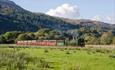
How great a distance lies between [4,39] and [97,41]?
41.2 metres

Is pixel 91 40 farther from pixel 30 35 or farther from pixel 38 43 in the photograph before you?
pixel 30 35

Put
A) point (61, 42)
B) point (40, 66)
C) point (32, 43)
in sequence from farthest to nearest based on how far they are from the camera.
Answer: point (32, 43) < point (61, 42) < point (40, 66)

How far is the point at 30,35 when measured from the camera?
15062 cm

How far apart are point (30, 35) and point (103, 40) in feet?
138

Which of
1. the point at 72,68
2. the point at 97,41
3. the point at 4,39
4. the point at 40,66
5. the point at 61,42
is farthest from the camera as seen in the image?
the point at 4,39

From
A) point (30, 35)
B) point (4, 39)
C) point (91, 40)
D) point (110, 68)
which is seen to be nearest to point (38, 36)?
point (30, 35)

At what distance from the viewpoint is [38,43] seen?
106 metres

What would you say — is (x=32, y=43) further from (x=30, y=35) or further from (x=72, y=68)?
(x=72, y=68)

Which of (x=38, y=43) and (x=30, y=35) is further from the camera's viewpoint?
(x=30, y=35)

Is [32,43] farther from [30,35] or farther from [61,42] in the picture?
[30,35]

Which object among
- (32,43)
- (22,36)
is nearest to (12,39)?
(22,36)

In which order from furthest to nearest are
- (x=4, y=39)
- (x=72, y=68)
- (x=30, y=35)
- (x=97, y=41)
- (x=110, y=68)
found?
(x=30, y=35)
(x=4, y=39)
(x=97, y=41)
(x=110, y=68)
(x=72, y=68)

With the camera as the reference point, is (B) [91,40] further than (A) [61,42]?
Yes

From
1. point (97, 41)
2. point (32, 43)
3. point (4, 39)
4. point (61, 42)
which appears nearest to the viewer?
point (61, 42)
